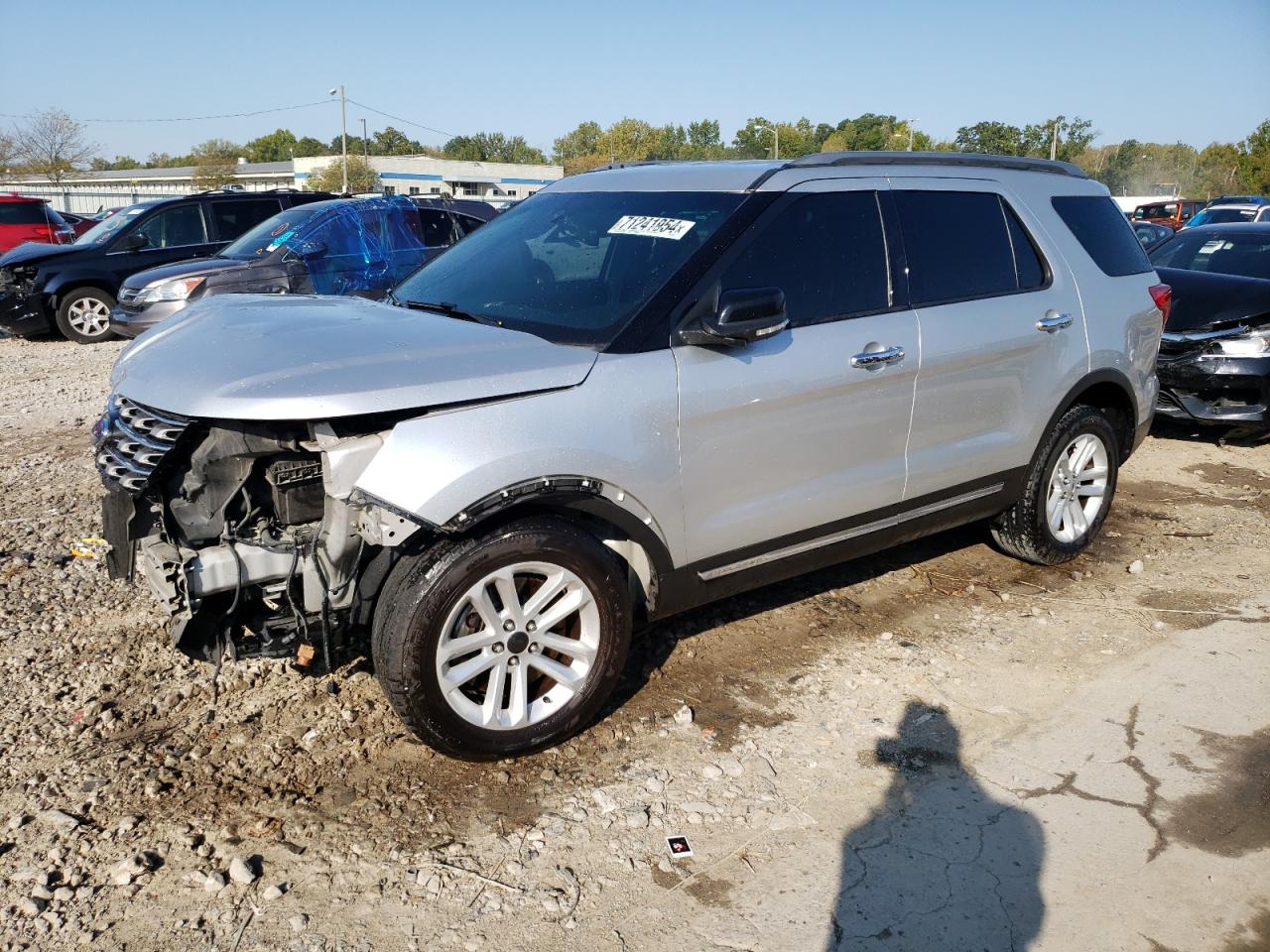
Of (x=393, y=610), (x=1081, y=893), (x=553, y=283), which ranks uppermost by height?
(x=553, y=283)

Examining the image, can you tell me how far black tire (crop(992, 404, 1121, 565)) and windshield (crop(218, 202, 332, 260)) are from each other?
780 centimetres

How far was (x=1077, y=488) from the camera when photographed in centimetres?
528

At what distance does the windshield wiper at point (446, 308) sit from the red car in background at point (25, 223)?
16143mm

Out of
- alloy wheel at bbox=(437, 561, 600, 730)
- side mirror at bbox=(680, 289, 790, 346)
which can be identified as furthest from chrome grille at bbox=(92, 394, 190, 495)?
side mirror at bbox=(680, 289, 790, 346)

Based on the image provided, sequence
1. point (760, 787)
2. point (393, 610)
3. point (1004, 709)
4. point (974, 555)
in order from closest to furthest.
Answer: point (393, 610), point (760, 787), point (1004, 709), point (974, 555)

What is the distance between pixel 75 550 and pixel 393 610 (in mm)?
2809

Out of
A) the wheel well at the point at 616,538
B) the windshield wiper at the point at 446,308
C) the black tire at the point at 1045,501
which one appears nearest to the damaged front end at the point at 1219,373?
the black tire at the point at 1045,501

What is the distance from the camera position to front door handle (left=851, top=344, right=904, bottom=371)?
3943 millimetres

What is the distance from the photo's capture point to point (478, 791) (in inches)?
130

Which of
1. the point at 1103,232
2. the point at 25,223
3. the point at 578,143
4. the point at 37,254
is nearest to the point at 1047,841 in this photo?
the point at 1103,232

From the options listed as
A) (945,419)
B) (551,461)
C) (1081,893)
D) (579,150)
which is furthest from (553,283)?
(579,150)

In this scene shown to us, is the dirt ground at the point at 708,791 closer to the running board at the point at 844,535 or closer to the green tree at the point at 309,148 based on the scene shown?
the running board at the point at 844,535

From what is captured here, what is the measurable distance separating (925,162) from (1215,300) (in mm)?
4573

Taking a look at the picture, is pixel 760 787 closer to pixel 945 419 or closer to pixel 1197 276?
pixel 945 419
